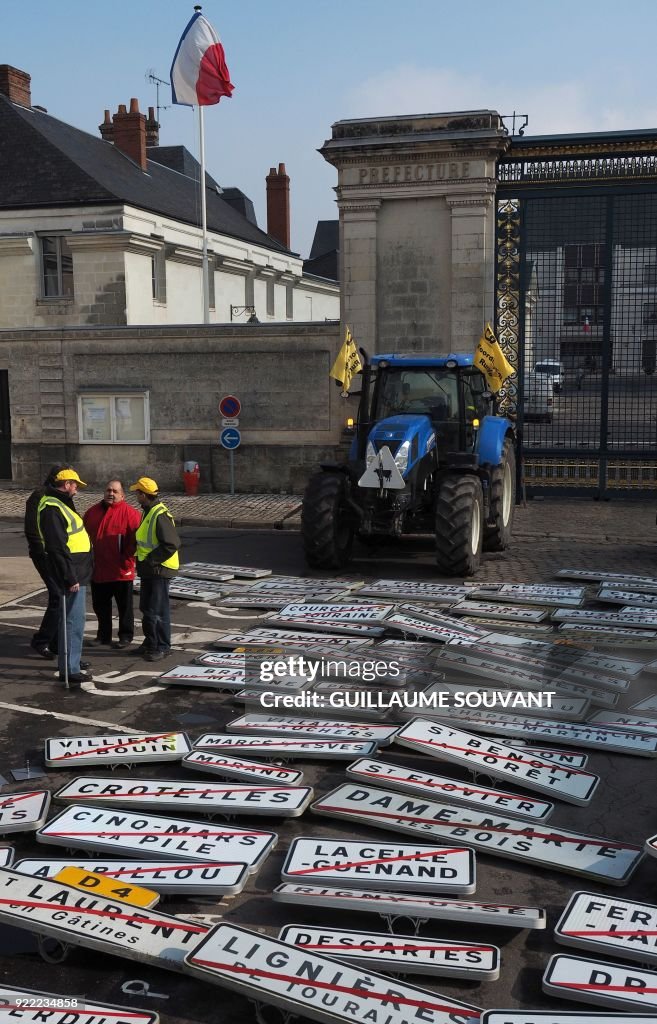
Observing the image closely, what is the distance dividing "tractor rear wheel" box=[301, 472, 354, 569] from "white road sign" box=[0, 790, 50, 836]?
22.8 ft

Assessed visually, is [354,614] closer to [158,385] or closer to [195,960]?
[195,960]

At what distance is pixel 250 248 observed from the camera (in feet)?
123

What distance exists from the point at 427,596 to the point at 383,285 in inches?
362

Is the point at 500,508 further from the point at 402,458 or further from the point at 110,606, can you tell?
the point at 110,606

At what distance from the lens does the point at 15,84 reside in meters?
32.2

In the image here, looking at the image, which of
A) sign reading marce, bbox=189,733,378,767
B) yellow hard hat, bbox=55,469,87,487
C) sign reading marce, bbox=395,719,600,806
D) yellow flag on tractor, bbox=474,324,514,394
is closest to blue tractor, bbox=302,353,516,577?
yellow flag on tractor, bbox=474,324,514,394

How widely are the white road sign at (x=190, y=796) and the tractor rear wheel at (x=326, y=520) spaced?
21.8 feet

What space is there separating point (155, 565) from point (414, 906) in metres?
4.95

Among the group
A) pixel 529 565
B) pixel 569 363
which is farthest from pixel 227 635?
pixel 569 363

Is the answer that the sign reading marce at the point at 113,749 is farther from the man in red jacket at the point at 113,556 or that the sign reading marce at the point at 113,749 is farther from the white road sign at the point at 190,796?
the man in red jacket at the point at 113,556

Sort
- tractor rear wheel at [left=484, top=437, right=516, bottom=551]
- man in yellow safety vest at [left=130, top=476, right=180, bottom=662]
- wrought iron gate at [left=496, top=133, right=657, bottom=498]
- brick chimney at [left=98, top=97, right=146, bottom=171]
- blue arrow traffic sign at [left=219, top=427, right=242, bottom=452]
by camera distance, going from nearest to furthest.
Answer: man in yellow safety vest at [left=130, top=476, right=180, bottom=662]
tractor rear wheel at [left=484, top=437, right=516, bottom=551]
wrought iron gate at [left=496, top=133, right=657, bottom=498]
blue arrow traffic sign at [left=219, top=427, right=242, bottom=452]
brick chimney at [left=98, top=97, right=146, bottom=171]

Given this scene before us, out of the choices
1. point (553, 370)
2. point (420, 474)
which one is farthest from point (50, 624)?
point (553, 370)

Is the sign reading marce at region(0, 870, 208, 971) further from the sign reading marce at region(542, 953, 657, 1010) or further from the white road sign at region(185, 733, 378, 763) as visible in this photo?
the white road sign at region(185, 733, 378, 763)

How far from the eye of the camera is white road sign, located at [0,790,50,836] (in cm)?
542
